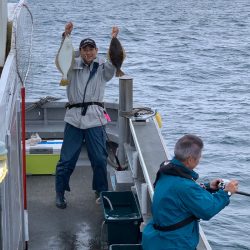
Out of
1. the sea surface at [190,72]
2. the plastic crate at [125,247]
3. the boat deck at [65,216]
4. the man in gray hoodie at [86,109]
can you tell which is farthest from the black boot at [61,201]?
the sea surface at [190,72]

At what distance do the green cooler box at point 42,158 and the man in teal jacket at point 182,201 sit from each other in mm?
4246

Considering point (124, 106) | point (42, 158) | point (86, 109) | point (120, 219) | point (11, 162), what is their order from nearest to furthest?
1. point (11, 162)
2. point (120, 219)
3. point (86, 109)
4. point (124, 106)
5. point (42, 158)

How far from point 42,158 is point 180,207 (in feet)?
14.8

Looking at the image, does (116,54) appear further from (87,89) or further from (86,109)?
(86,109)

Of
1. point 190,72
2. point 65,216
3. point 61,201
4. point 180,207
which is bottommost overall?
point 190,72

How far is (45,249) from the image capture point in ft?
26.8

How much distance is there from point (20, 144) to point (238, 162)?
14767 mm

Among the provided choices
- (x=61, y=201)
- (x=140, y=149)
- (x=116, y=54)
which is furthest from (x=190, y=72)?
(x=116, y=54)

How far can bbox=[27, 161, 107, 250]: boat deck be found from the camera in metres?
8.36

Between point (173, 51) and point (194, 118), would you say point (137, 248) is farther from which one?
point (173, 51)

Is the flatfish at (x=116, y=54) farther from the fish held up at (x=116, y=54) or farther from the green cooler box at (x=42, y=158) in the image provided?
the green cooler box at (x=42, y=158)

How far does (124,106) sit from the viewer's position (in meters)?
9.65

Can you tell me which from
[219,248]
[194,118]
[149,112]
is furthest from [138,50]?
[149,112]

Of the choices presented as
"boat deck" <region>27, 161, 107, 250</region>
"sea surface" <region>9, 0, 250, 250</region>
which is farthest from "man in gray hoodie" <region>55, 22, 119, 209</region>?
"sea surface" <region>9, 0, 250, 250</region>
